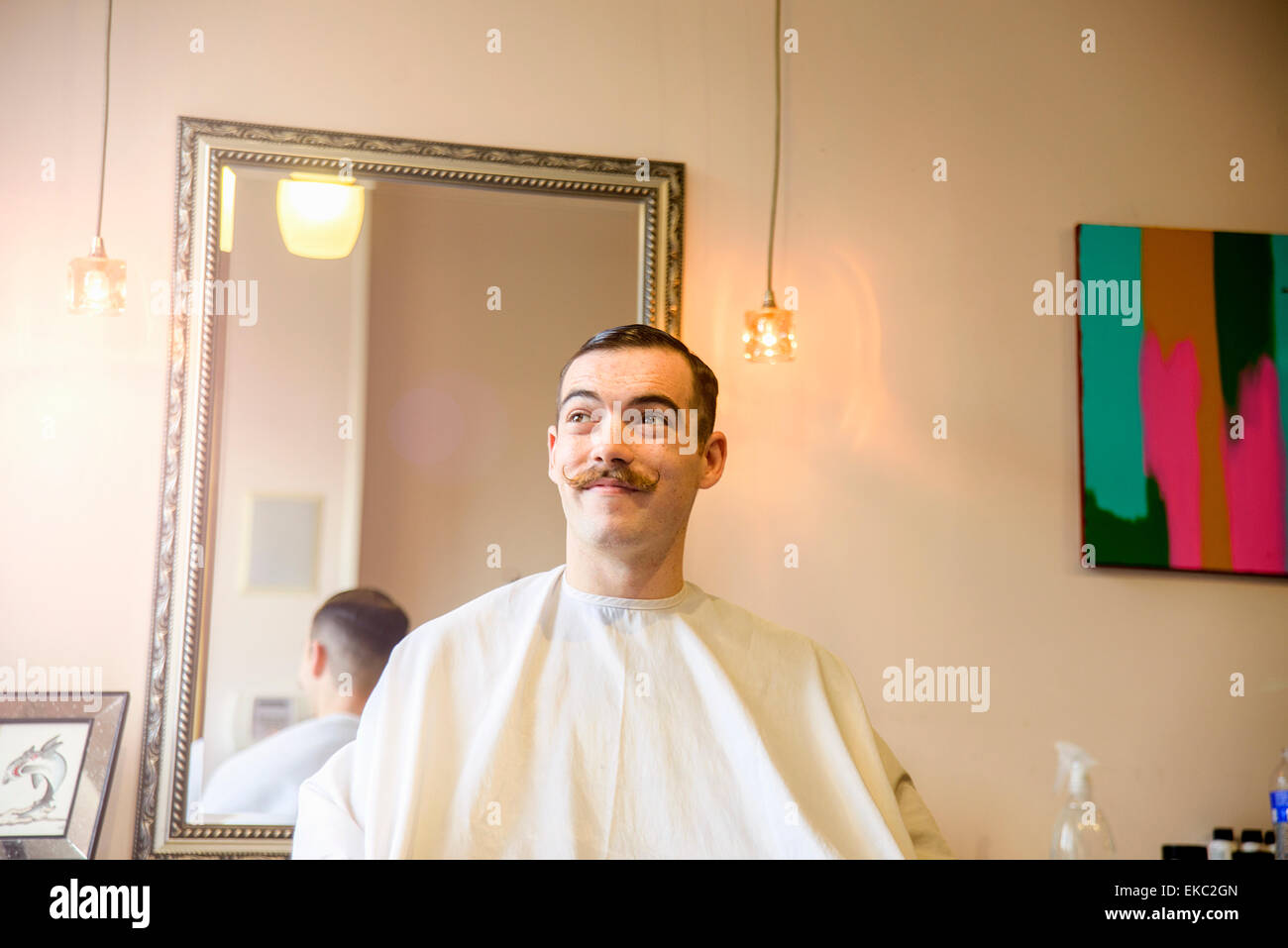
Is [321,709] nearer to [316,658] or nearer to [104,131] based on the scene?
[316,658]

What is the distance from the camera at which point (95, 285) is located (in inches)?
85.2

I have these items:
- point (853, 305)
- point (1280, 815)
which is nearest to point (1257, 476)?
point (1280, 815)

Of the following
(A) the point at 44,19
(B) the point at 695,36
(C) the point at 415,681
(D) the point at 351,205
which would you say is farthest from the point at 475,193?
(C) the point at 415,681

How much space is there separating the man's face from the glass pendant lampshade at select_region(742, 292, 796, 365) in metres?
0.59

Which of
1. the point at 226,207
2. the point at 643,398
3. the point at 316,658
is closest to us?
the point at 643,398

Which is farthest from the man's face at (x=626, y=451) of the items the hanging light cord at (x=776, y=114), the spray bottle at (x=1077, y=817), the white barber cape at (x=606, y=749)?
the spray bottle at (x=1077, y=817)

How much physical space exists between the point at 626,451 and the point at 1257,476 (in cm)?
174

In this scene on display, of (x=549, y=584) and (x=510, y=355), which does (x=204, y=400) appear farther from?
(x=549, y=584)

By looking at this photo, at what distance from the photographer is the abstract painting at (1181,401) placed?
2.62 meters

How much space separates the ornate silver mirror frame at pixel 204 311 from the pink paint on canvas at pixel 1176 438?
3.74 ft

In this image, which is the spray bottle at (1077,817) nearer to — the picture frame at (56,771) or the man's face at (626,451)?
the man's face at (626,451)

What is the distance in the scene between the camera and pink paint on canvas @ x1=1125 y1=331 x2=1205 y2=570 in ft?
8.61

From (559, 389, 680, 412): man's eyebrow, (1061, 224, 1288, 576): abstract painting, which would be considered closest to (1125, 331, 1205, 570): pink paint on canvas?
(1061, 224, 1288, 576): abstract painting

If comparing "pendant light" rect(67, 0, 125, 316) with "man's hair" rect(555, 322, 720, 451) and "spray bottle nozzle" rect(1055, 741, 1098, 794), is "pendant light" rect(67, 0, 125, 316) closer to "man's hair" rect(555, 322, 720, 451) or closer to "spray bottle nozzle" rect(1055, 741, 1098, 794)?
"man's hair" rect(555, 322, 720, 451)
